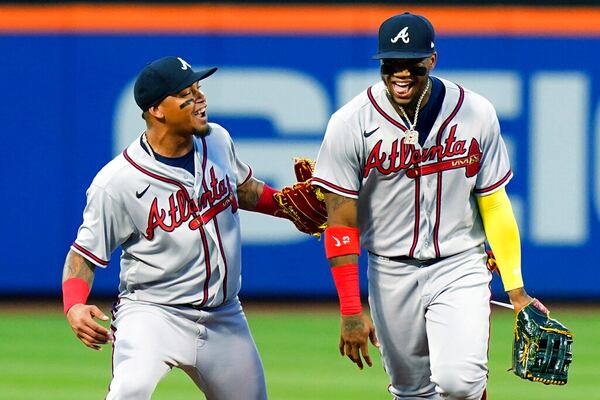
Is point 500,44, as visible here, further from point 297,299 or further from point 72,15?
point 72,15

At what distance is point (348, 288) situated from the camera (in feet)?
20.1

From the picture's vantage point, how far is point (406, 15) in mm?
6238

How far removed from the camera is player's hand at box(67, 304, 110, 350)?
5.68m

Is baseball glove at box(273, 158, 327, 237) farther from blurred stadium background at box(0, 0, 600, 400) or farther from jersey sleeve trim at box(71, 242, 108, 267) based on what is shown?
blurred stadium background at box(0, 0, 600, 400)

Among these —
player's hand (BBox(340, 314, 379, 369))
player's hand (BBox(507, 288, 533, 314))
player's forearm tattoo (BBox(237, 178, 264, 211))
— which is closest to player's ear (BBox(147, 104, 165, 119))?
player's forearm tattoo (BBox(237, 178, 264, 211))

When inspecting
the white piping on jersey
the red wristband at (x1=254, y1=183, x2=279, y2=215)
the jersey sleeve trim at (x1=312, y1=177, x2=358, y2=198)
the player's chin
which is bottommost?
the red wristband at (x1=254, y1=183, x2=279, y2=215)

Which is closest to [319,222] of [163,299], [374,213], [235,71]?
[374,213]

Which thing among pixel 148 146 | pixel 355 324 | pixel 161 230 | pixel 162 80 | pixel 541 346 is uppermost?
pixel 162 80

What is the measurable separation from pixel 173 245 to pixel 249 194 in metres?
0.64

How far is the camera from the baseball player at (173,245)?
6043mm

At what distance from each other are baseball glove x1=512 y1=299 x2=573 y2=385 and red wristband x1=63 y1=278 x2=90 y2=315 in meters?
1.90

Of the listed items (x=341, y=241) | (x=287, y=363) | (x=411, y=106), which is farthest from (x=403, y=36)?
(x=287, y=363)

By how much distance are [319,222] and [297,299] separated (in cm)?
551

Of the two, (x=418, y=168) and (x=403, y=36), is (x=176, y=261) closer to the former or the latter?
(x=418, y=168)
